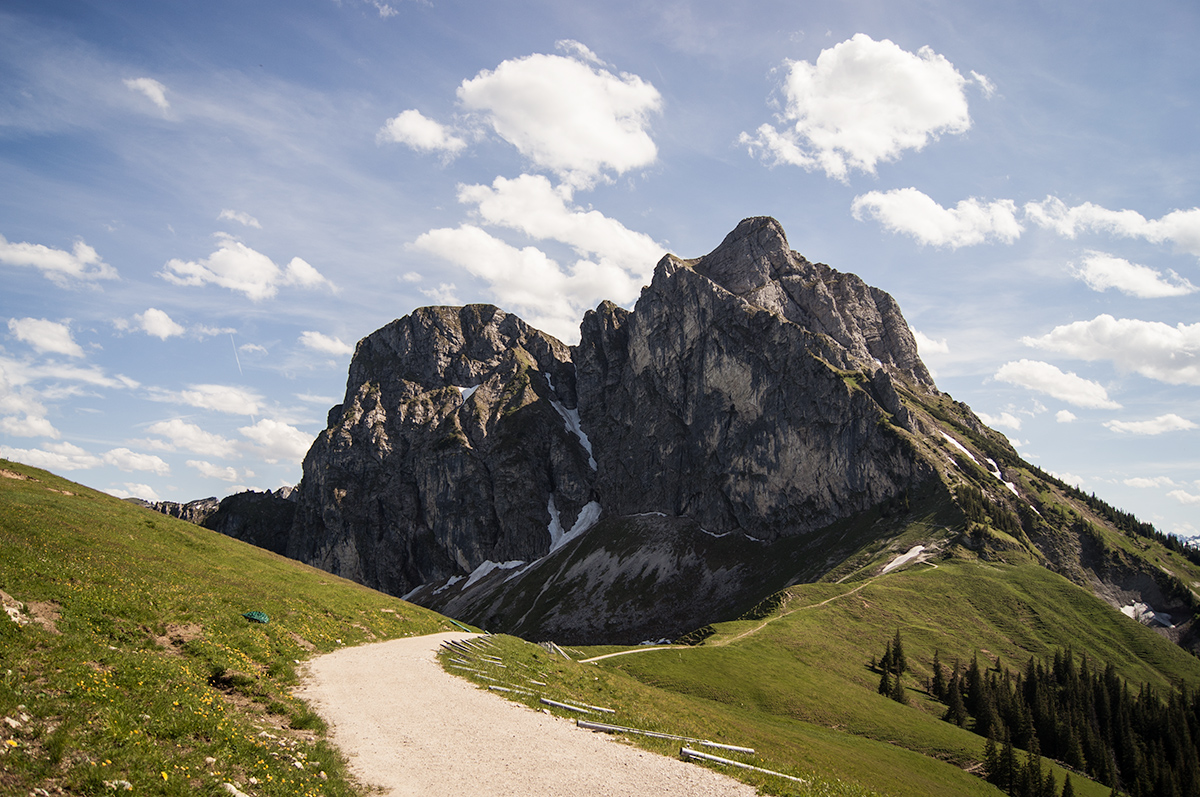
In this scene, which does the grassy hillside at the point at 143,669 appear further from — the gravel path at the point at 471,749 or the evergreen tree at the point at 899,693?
the evergreen tree at the point at 899,693

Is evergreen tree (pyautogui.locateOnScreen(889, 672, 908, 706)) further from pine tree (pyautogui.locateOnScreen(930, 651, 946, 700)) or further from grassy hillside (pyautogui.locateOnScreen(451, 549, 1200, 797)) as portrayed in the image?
pine tree (pyautogui.locateOnScreen(930, 651, 946, 700))

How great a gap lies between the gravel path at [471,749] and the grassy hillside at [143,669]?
140 centimetres

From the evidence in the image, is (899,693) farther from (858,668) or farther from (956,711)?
(858,668)

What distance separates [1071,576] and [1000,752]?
343ft

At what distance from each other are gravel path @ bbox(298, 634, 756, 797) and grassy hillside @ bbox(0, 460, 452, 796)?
4.58 feet

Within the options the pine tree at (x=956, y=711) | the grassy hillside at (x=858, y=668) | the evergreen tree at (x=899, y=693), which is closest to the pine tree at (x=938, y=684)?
the grassy hillside at (x=858, y=668)

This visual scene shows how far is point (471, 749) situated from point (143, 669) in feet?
31.6

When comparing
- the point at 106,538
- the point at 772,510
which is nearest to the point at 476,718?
the point at 106,538

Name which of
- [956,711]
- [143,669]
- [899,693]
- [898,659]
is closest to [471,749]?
[143,669]

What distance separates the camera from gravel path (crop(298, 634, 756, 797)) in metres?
16.4

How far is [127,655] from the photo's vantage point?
17.2m

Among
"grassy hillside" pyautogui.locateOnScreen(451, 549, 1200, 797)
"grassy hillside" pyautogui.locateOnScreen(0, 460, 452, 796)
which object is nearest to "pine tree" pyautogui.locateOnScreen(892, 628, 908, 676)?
"grassy hillside" pyautogui.locateOnScreen(451, 549, 1200, 797)

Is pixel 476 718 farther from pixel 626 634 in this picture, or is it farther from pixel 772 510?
pixel 772 510

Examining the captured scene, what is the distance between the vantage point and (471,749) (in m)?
18.7
